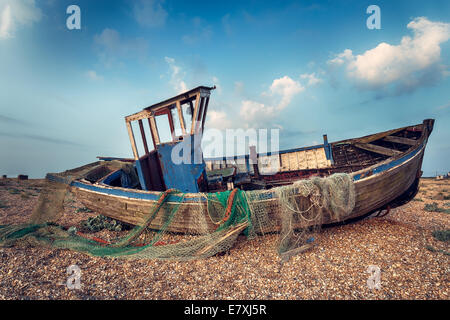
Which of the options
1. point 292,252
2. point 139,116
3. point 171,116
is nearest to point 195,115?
point 171,116

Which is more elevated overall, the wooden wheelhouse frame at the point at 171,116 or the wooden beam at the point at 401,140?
the wooden wheelhouse frame at the point at 171,116

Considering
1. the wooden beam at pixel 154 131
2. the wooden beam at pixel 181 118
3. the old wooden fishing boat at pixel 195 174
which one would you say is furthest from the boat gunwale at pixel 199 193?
the wooden beam at pixel 181 118

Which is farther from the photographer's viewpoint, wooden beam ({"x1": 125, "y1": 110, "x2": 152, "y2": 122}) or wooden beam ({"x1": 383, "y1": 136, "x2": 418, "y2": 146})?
wooden beam ({"x1": 383, "y1": 136, "x2": 418, "y2": 146})

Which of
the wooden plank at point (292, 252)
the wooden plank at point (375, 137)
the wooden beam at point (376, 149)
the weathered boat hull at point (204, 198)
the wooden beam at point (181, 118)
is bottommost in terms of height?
the wooden plank at point (292, 252)

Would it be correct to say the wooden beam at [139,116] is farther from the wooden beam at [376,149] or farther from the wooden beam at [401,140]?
the wooden beam at [401,140]

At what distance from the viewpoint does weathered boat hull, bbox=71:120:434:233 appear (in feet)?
17.2

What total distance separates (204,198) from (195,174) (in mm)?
1563

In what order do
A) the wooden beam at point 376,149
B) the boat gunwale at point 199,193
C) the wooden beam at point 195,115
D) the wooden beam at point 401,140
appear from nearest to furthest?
1. the boat gunwale at point 199,193
2. the wooden beam at point 195,115
3. the wooden beam at point 401,140
4. the wooden beam at point 376,149

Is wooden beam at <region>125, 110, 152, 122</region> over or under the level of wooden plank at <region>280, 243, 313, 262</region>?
over

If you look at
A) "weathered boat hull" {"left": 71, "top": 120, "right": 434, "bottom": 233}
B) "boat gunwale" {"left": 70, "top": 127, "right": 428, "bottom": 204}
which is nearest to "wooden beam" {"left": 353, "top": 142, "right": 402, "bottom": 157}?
"boat gunwale" {"left": 70, "top": 127, "right": 428, "bottom": 204}

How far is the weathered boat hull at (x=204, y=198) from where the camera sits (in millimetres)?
5242

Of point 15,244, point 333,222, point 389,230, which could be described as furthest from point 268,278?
point 15,244

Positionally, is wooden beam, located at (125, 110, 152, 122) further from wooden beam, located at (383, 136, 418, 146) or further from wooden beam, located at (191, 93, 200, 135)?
wooden beam, located at (383, 136, 418, 146)
